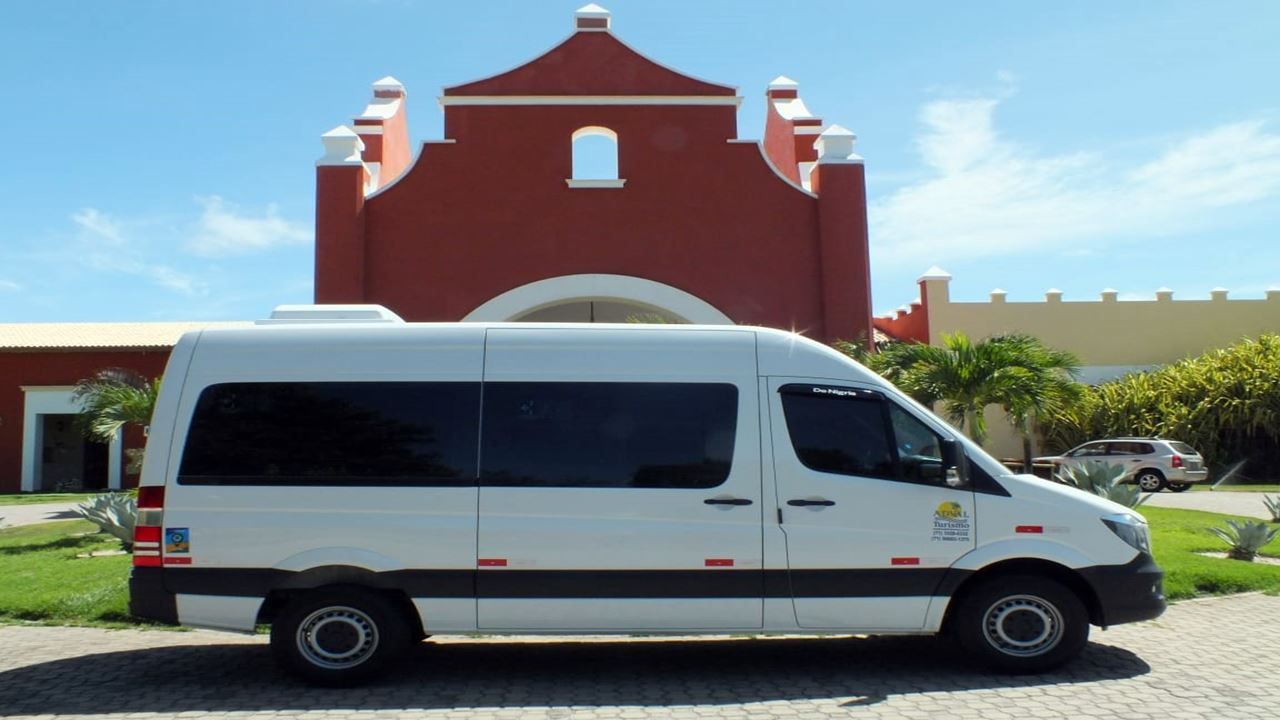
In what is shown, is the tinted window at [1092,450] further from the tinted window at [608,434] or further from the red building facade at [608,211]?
the tinted window at [608,434]

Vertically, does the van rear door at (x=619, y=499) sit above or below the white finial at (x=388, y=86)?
below

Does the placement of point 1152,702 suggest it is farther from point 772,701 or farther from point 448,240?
point 448,240

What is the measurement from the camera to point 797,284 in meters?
17.9

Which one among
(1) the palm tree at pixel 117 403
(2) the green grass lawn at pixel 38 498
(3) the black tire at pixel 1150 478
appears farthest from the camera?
(3) the black tire at pixel 1150 478

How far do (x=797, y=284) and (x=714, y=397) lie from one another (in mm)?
11581

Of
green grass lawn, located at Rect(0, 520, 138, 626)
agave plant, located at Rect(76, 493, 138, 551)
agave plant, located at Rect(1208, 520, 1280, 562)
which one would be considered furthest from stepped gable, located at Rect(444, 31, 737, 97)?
agave plant, located at Rect(1208, 520, 1280, 562)

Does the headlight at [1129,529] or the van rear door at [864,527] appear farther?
the headlight at [1129,529]

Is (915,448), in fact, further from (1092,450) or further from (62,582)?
(1092,450)

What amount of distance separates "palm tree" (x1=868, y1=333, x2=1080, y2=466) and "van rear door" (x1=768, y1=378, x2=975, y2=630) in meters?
6.77

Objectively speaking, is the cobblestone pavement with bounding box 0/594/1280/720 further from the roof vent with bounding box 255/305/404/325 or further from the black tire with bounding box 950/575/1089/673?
the roof vent with bounding box 255/305/404/325

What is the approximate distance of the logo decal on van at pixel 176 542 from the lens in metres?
6.45

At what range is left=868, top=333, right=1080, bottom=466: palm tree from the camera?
13172 mm

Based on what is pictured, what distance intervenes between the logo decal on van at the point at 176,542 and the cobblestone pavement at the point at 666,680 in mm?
850

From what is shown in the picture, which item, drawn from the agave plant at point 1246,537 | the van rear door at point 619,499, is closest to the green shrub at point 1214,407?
the agave plant at point 1246,537
